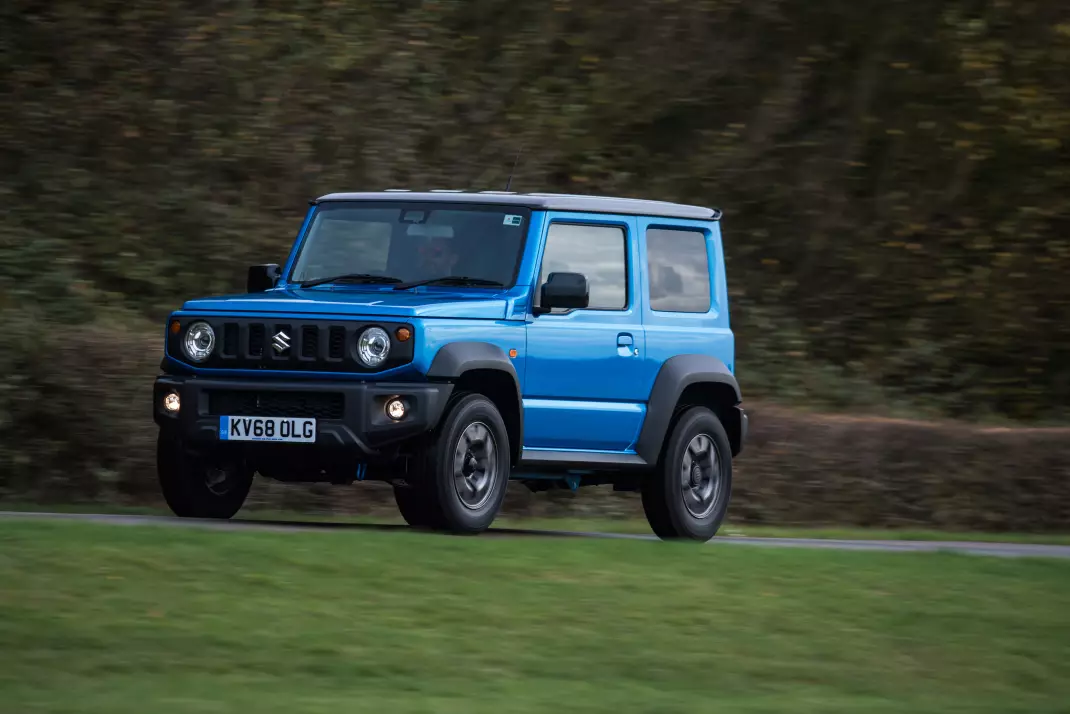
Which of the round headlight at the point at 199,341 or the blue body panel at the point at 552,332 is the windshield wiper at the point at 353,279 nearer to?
the blue body panel at the point at 552,332

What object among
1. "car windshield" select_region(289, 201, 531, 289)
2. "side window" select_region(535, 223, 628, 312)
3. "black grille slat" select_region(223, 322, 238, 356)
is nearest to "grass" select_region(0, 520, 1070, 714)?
"black grille slat" select_region(223, 322, 238, 356)

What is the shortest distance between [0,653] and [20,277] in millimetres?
11272

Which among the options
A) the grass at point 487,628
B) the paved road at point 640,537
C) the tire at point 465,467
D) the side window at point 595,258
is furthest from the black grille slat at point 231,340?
the side window at point 595,258

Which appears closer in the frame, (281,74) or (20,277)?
(20,277)

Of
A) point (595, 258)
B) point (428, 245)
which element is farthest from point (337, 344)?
point (595, 258)

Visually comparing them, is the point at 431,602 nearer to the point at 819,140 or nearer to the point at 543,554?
the point at 543,554

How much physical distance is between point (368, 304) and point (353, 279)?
3.38ft

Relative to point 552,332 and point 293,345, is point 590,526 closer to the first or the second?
point 552,332

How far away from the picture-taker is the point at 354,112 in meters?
Result: 22.4

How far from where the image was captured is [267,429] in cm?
1121

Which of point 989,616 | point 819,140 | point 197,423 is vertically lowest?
point 989,616

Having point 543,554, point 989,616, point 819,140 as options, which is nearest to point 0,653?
point 543,554

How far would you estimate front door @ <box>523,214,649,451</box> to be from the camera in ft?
39.4

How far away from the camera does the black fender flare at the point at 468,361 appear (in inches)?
438
